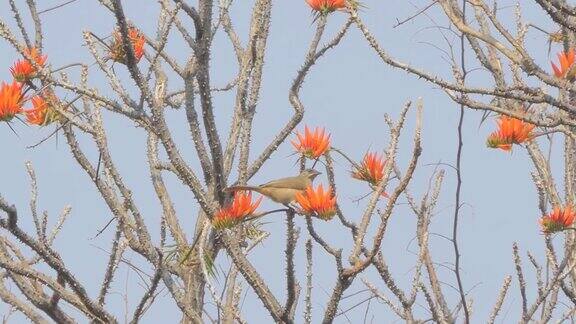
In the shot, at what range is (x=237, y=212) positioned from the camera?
3377mm

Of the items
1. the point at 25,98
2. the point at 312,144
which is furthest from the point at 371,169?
the point at 25,98

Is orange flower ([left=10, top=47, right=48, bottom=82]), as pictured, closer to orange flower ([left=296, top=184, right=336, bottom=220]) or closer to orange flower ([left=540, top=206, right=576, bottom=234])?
orange flower ([left=296, top=184, right=336, bottom=220])

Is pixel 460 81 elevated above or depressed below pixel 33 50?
below

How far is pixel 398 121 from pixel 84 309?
149 centimetres

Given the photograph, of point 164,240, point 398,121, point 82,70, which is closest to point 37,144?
point 82,70

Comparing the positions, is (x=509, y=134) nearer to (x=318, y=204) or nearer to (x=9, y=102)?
Answer: (x=318, y=204)

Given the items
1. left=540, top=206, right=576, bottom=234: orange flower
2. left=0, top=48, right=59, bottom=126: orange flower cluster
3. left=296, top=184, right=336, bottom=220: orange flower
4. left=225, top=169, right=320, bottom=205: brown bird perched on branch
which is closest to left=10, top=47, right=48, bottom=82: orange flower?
left=0, top=48, right=59, bottom=126: orange flower cluster

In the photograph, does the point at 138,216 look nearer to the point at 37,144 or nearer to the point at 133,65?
the point at 37,144

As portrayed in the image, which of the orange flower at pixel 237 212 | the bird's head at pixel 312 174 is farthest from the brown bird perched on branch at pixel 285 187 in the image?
the orange flower at pixel 237 212

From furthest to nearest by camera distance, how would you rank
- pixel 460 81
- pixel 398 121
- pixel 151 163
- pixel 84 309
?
pixel 151 163
pixel 84 309
pixel 460 81
pixel 398 121

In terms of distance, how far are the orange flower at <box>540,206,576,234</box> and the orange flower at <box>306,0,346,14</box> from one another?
1.29m

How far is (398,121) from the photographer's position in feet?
10.4

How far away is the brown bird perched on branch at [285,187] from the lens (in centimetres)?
397

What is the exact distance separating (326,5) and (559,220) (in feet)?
4.50
